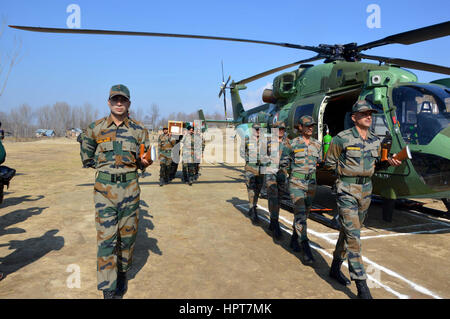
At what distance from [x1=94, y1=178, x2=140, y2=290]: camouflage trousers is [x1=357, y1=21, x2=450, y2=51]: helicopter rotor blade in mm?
4883

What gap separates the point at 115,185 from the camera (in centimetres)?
286

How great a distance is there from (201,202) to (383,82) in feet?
15.7

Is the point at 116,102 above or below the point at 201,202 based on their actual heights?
above

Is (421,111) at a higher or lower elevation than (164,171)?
higher

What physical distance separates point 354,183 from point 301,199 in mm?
1025

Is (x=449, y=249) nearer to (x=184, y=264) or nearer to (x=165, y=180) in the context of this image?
(x=184, y=264)

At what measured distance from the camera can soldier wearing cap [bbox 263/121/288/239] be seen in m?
4.84

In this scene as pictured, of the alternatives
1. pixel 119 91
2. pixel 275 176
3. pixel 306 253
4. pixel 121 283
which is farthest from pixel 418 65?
pixel 121 283

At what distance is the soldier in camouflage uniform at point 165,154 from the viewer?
9.46 metres

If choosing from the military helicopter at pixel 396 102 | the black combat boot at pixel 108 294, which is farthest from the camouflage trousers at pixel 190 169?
the black combat boot at pixel 108 294

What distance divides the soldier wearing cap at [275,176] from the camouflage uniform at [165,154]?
16.4 ft

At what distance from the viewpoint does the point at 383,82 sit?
5.00m

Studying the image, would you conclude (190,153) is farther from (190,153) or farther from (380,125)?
(380,125)
